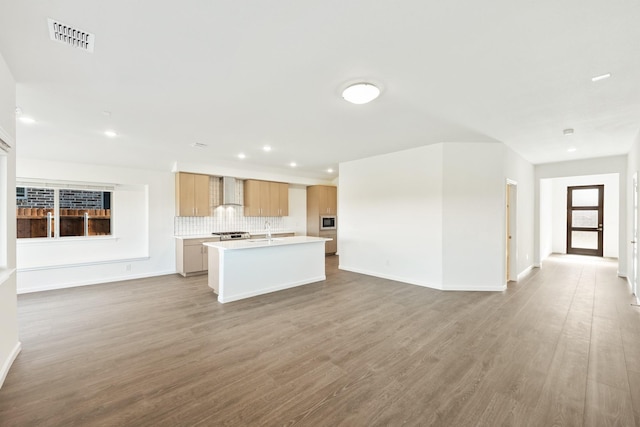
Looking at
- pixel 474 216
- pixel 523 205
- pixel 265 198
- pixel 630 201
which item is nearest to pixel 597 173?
pixel 630 201

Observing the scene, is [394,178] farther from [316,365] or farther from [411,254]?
[316,365]

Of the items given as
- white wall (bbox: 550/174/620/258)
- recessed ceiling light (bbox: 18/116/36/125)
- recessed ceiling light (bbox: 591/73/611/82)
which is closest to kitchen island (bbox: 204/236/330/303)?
recessed ceiling light (bbox: 18/116/36/125)

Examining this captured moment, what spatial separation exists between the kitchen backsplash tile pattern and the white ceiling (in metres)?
2.63

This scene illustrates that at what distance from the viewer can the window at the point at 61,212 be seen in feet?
16.2

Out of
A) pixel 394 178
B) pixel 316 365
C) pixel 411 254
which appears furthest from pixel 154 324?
pixel 394 178

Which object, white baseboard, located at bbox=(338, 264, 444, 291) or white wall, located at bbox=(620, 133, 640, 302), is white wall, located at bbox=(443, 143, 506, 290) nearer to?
white baseboard, located at bbox=(338, 264, 444, 291)

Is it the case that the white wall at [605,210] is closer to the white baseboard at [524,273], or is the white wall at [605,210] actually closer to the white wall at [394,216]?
the white baseboard at [524,273]

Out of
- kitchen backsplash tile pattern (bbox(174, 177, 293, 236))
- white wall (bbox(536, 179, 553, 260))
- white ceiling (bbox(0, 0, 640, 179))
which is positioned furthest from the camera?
white wall (bbox(536, 179, 553, 260))

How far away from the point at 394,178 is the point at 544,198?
18.5 ft

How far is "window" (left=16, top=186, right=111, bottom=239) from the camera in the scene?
4.94 meters

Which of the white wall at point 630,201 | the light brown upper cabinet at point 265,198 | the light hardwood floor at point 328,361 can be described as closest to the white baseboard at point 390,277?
the light hardwood floor at point 328,361

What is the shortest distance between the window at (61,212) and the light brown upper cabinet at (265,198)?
3.01 metres

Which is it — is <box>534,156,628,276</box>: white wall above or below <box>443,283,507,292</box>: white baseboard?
above

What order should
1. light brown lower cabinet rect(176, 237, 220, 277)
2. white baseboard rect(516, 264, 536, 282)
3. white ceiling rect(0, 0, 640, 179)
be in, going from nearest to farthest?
white ceiling rect(0, 0, 640, 179)
white baseboard rect(516, 264, 536, 282)
light brown lower cabinet rect(176, 237, 220, 277)
